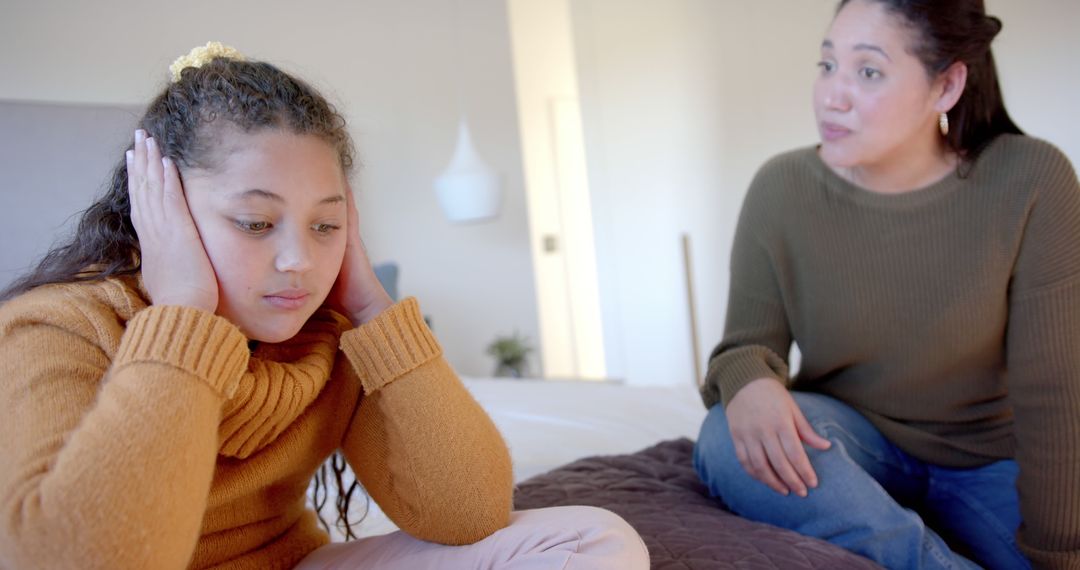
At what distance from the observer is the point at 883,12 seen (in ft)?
4.79

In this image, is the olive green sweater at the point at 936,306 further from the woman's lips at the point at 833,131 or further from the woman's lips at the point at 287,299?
the woman's lips at the point at 287,299

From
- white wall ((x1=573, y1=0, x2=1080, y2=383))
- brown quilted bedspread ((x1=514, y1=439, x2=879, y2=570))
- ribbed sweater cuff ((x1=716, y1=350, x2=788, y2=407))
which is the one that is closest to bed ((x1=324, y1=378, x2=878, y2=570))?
brown quilted bedspread ((x1=514, y1=439, x2=879, y2=570))

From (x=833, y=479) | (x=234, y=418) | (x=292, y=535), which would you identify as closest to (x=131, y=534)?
(x=234, y=418)

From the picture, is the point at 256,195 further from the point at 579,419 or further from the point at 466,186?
the point at 466,186

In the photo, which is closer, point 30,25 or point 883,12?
point 883,12

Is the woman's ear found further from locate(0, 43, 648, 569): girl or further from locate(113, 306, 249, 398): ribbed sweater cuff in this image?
locate(113, 306, 249, 398): ribbed sweater cuff

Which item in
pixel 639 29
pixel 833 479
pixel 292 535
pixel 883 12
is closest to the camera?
pixel 292 535

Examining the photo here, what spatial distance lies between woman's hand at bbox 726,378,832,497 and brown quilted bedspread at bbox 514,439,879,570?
8cm

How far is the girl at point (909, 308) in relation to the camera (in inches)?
52.8

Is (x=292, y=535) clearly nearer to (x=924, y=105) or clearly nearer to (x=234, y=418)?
(x=234, y=418)

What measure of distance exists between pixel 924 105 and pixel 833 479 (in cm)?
62

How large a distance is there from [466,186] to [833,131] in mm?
2306

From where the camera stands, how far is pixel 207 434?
0.84 meters

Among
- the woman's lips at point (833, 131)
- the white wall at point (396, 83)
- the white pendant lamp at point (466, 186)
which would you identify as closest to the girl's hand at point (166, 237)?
the woman's lips at point (833, 131)
